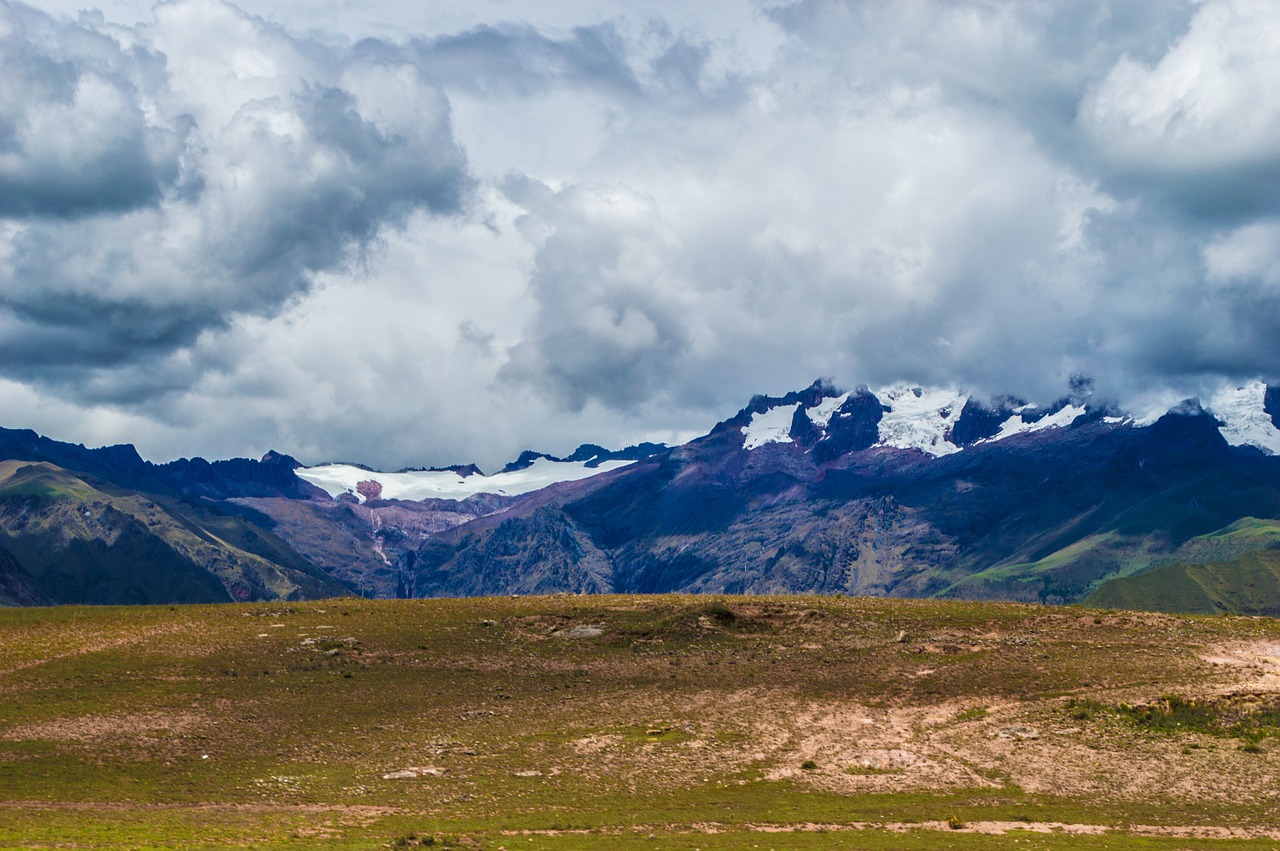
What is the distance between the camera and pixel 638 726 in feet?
313

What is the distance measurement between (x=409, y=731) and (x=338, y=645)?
22553 mm

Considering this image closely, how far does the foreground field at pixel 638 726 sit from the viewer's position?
74.4 metres

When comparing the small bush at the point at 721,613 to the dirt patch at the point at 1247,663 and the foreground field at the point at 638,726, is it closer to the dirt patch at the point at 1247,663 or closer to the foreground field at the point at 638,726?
the foreground field at the point at 638,726

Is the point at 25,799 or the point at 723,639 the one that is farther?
the point at 723,639

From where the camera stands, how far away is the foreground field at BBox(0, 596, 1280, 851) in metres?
74.4

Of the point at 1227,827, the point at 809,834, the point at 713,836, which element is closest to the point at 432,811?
the point at 713,836

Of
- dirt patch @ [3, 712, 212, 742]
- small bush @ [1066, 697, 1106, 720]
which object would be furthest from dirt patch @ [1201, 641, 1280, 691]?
dirt patch @ [3, 712, 212, 742]

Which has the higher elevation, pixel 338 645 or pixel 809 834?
pixel 338 645

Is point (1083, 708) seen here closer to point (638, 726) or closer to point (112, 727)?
point (638, 726)

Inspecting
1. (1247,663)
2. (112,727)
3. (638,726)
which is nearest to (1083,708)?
(1247,663)

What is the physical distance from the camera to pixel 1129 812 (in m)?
78.9

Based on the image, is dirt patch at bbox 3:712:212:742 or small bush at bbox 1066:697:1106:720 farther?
small bush at bbox 1066:697:1106:720

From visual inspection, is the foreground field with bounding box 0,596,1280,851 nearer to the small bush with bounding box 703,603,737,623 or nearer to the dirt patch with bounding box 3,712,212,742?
the dirt patch with bounding box 3,712,212,742

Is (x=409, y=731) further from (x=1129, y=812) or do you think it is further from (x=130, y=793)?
(x=1129, y=812)
